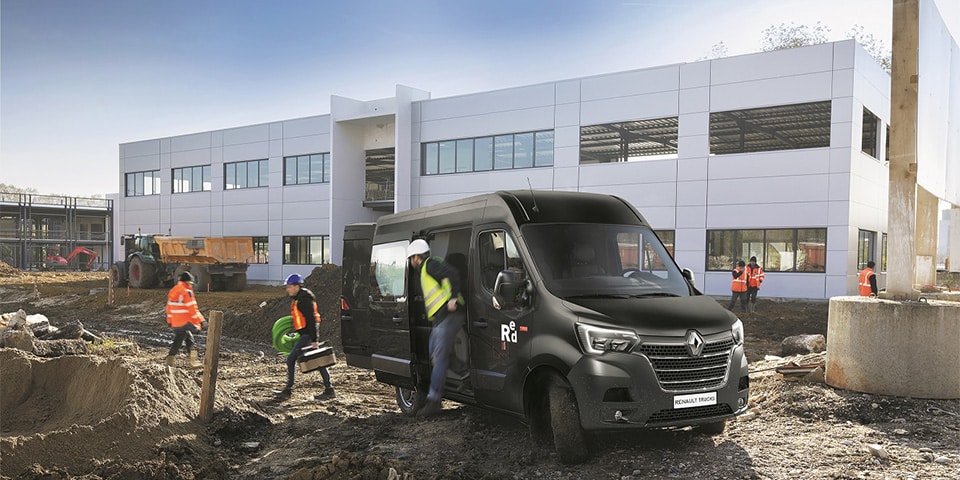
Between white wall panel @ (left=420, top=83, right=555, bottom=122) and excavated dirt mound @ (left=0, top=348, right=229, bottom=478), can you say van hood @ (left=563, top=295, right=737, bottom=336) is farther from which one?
white wall panel @ (left=420, top=83, right=555, bottom=122)

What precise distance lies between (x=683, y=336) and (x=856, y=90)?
65.7ft

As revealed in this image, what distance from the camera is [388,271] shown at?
352 inches

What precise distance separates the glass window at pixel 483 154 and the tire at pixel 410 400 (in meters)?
21.8

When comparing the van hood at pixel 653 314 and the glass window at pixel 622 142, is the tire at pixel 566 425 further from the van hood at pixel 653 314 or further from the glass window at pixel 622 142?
the glass window at pixel 622 142

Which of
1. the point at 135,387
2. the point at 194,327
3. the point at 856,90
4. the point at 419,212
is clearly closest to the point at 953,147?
the point at 856,90

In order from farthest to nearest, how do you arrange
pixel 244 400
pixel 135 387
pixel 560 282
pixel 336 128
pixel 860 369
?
pixel 336 128 → pixel 244 400 → pixel 860 369 → pixel 135 387 → pixel 560 282

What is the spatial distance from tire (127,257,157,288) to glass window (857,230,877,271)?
27156 mm

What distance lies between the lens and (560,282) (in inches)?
257

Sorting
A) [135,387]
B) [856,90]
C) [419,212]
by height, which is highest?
[856,90]

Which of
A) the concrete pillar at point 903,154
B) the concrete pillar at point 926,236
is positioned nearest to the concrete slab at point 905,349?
the concrete pillar at point 903,154

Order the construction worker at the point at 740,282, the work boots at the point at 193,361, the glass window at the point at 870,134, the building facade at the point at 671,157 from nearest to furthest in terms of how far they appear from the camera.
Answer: the work boots at the point at 193,361 → the construction worker at the point at 740,282 → the building facade at the point at 671,157 → the glass window at the point at 870,134

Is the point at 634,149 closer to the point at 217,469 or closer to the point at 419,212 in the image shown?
the point at 419,212

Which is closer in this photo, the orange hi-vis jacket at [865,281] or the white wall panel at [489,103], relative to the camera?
the orange hi-vis jacket at [865,281]

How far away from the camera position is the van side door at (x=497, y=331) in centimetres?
662
